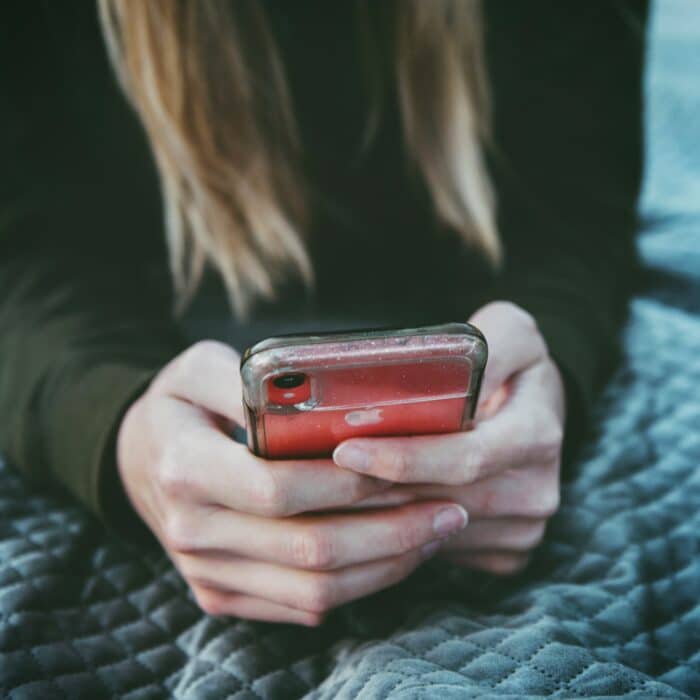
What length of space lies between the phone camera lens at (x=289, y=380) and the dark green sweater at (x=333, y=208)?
0.85 ft

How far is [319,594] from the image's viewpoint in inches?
15.1

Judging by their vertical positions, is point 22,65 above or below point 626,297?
above

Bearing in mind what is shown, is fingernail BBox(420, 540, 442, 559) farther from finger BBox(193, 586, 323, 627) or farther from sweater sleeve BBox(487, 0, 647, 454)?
sweater sleeve BBox(487, 0, 647, 454)

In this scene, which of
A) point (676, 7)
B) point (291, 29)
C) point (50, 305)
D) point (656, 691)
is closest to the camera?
point (656, 691)

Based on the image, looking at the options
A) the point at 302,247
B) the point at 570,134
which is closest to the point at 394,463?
the point at 302,247

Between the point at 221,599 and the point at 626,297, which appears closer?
the point at 221,599

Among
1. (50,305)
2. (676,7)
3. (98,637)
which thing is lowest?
(98,637)

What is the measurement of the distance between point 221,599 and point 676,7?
4.93ft

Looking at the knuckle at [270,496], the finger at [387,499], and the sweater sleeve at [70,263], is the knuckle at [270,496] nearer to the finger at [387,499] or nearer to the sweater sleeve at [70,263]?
the finger at [387,499]

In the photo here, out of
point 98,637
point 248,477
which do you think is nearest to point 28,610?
point 98,637

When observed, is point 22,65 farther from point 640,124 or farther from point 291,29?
point 640,124

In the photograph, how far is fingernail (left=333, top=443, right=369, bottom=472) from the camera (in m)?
0.35

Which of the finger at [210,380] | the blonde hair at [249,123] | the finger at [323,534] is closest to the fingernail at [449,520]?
the finger at [323,534]

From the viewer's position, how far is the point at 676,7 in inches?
55.2
